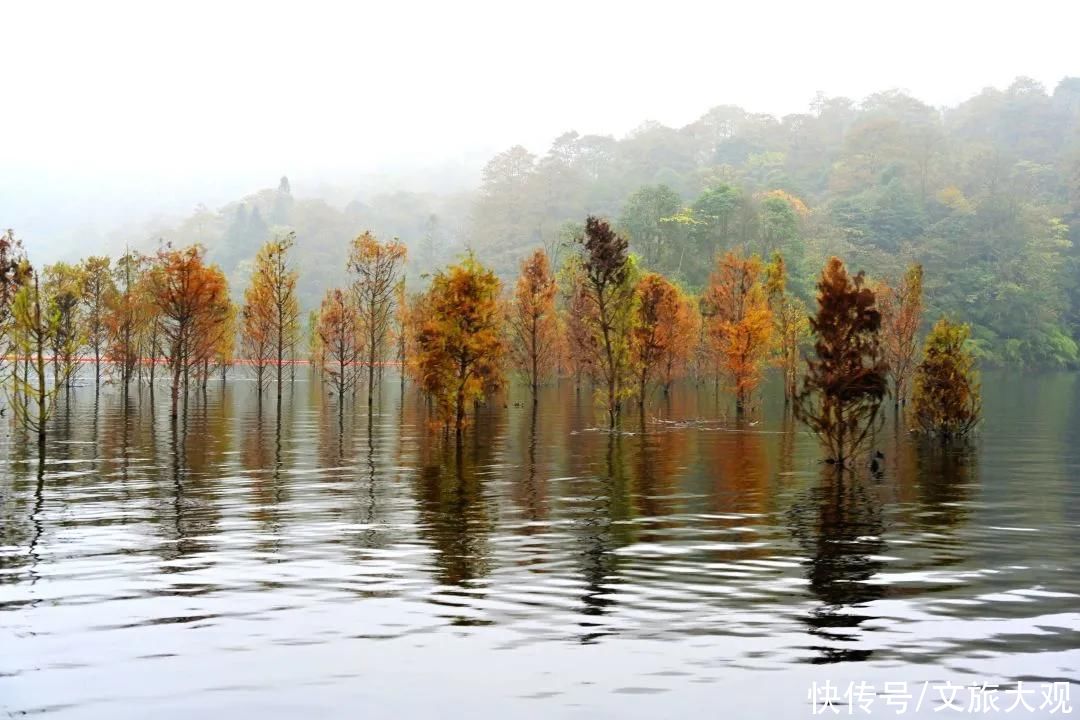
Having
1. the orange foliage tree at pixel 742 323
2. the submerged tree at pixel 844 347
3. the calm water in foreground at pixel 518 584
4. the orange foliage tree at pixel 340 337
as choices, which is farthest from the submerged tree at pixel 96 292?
the submerged tree at pixel 844 347

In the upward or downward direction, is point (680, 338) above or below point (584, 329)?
below

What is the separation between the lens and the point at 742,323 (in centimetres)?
5497

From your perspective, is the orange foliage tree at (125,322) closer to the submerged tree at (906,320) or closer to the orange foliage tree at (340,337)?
the orange foliage tree at (340,337)

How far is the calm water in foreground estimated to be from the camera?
10547 mm

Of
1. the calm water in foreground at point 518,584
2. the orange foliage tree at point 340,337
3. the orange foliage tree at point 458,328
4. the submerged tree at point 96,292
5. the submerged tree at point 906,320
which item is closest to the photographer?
the calm water in foreground at point 518,584

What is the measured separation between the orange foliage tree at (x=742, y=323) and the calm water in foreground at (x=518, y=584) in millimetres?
23054

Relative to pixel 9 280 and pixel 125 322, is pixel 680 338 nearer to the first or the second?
pixel 125 322

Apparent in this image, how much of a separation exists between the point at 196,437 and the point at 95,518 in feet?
64.3

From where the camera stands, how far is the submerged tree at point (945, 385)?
38625 mm

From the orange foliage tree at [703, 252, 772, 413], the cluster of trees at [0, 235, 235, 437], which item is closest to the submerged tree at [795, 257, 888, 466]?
the orange foliage tree at [703, 252, 772, 413]

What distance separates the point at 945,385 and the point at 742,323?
16480mm

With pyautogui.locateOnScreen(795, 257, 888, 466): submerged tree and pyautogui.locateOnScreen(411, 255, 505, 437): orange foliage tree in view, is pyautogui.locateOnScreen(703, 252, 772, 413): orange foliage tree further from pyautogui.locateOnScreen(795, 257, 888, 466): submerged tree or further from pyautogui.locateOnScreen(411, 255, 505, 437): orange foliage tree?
pyautogui.locateOnScreen(795, 257, 888, 466): submerged tree

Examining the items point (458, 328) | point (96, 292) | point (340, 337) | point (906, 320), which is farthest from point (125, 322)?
point (906, 320)

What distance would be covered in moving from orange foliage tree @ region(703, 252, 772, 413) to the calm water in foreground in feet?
75.6
